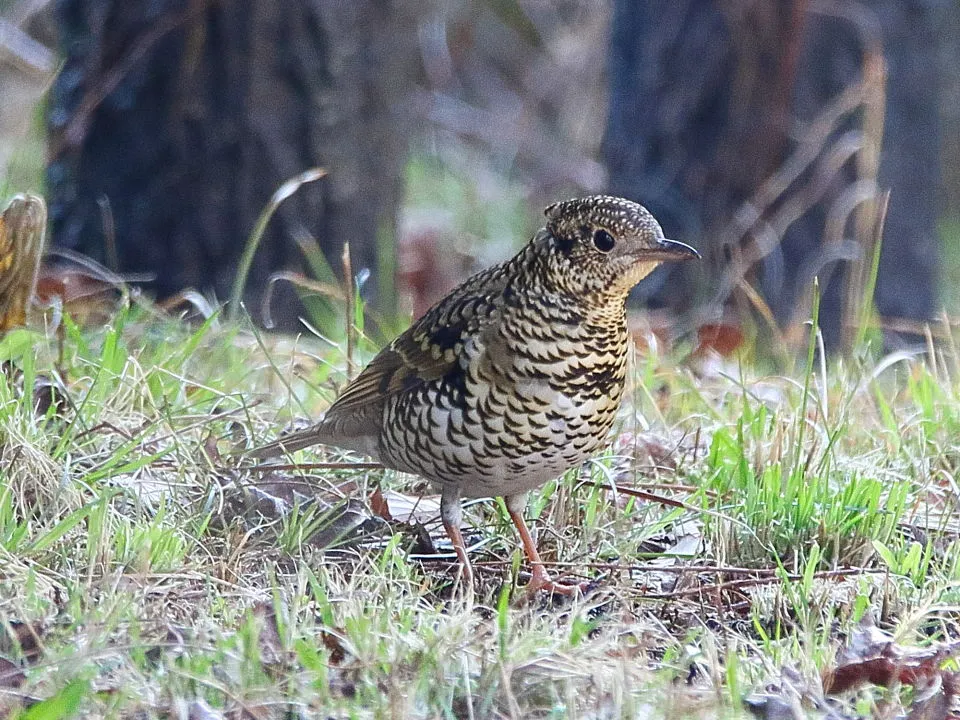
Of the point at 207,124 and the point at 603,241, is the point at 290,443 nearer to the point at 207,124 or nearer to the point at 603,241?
the point at 603,241

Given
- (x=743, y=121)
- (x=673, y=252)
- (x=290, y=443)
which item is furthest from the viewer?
(x=743, y=121)

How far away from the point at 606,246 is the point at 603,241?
0.05 feet

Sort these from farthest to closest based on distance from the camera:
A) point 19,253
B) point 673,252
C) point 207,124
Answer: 1. point 207,124
2. point 19,253
3. point 673,252

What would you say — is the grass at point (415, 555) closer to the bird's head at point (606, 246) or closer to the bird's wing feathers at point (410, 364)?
the bird's wing feathers at point (410, 364)

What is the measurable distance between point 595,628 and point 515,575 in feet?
0.96

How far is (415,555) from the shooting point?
3.68 meters

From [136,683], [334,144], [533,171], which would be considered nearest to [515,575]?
[136,683]

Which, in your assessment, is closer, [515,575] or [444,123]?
[515,575]

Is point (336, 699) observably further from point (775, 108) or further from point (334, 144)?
point (775, 108)

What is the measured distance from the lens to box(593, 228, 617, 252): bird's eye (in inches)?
133

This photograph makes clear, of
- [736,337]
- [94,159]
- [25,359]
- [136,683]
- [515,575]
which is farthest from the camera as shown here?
[736,337]

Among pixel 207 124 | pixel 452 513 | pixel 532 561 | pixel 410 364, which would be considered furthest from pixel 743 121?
pixel 532 561

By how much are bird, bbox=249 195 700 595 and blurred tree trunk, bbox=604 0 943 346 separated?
3469mm

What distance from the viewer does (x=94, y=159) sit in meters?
6.16
